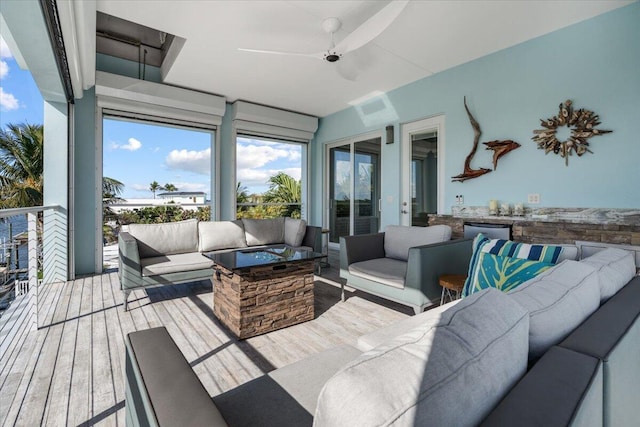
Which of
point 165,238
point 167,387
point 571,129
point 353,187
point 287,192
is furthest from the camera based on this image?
point 287,192

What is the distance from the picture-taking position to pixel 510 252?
1.73m

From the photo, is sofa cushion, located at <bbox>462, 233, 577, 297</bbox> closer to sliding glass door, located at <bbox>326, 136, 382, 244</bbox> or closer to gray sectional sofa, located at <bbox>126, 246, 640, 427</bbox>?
gray sectional sofa, located at <bbox>126, 246, 640, 427</bbox>

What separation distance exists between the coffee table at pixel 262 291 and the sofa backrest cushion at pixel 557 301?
6.40 ft

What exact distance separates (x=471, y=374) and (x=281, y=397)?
0.67 metres

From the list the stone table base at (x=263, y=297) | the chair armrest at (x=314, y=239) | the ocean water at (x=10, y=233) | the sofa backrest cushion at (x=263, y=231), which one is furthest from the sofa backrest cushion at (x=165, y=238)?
the chair armrest at (x=314, y=239)

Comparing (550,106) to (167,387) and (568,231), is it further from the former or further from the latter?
(167,387)

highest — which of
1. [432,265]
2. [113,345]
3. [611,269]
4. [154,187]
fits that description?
[154,187]

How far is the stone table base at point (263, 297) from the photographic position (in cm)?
245

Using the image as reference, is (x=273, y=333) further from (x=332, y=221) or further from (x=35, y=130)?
(x=35, y=130)

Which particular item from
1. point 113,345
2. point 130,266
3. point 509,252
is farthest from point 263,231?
point 509,252

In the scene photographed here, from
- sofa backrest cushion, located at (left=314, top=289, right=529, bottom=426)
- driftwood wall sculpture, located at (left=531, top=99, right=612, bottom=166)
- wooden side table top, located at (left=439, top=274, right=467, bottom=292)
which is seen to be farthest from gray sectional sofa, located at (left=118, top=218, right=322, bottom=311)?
sofa backrest cushion, located at (left=314, top=289, right=529, bottom=426)

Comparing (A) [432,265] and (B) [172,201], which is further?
(B) [172,201]

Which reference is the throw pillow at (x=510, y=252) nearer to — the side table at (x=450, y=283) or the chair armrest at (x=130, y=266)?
the side table at (x=450, y=283)

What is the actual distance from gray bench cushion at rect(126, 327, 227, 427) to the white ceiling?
9.96 feet
